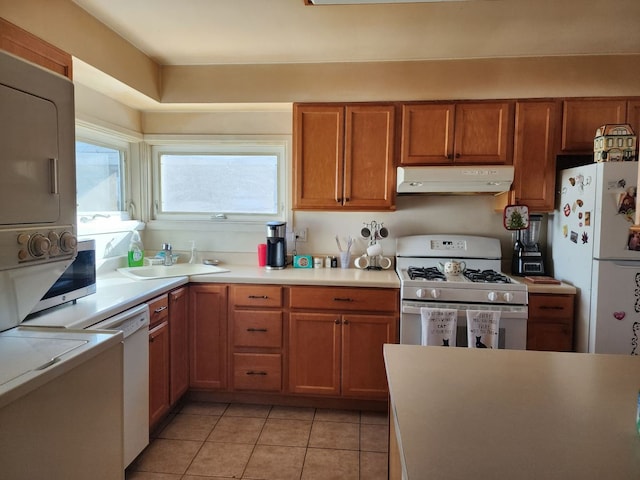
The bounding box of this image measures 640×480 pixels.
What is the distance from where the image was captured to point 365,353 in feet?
8.48

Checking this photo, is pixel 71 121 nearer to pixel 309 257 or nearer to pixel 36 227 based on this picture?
pixel 36 227

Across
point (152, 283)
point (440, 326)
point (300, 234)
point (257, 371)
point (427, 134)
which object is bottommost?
point (257, 371)

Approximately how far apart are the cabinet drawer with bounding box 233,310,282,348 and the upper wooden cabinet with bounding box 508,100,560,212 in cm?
181

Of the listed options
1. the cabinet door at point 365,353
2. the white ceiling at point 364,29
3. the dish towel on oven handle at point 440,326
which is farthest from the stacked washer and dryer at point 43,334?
the dish towel on oven handle at point 440,326

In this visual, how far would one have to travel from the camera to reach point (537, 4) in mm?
2004

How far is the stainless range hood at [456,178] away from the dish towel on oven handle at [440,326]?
83 centimetres

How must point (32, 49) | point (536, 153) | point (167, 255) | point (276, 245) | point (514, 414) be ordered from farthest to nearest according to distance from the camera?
point (167, 255)
point (276, 245)
point (536, 153)
point (32, 49)
point (514, 414)

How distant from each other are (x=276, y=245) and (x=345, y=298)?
0.69 meters

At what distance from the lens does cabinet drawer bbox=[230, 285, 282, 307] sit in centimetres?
262

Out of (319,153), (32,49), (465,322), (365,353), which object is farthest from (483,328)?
(32,49)

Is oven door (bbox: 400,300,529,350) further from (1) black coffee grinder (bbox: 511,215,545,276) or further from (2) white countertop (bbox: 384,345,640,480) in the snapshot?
(2) white countertop (bbox: 384,345,640,480)

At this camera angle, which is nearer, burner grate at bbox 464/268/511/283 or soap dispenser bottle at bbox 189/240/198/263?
burner grate at bbox 464/268/511/283


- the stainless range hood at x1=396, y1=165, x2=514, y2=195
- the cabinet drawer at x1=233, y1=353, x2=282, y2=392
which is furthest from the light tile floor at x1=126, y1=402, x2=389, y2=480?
the stainless range hood at x1=396, y1=165, x2=514, y2=195

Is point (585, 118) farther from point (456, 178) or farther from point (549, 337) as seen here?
point (549, 337)
